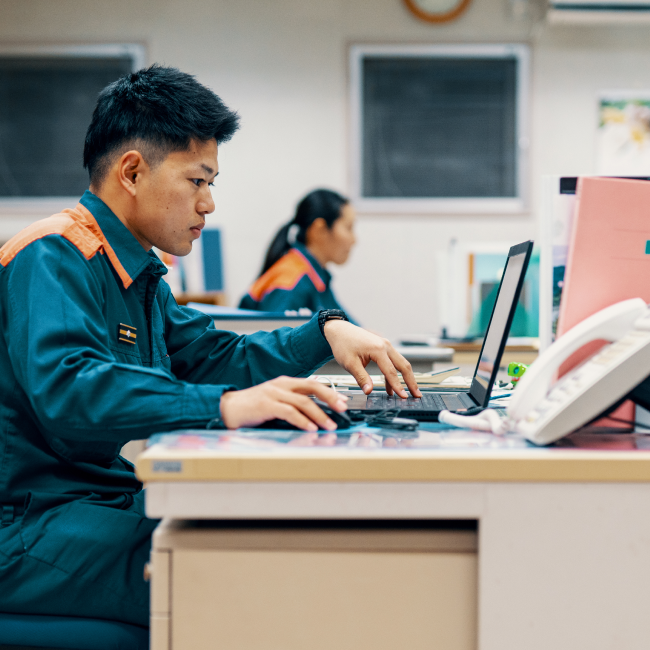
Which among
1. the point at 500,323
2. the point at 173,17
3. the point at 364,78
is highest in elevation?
the point at 173,17

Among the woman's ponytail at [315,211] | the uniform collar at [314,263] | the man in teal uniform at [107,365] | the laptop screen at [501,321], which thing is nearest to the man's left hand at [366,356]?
the man in teal uniform at [107,365]

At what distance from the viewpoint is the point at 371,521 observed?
80cm

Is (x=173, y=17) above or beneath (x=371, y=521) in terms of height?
above

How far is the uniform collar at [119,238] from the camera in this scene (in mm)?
1042

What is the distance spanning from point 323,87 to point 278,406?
11.3ft

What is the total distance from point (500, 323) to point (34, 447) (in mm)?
674

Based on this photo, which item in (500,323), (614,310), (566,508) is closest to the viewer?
(566,508)

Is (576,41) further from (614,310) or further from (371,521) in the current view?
(371,521)

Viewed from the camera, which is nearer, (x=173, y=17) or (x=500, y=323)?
(x=500, y=323)

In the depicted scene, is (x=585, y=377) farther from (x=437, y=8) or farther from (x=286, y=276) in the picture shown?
(x=437, y=8)

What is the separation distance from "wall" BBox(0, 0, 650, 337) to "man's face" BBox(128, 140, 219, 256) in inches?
116

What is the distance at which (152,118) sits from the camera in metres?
1.06

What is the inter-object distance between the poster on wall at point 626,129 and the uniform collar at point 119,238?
3.45 metres

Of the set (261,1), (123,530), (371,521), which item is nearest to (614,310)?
(371,521)
